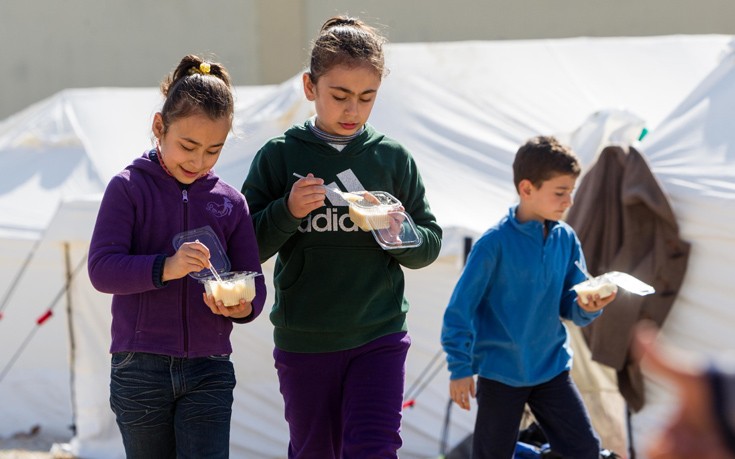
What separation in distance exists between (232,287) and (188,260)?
0.17 m

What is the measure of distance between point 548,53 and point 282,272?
431 centimetres

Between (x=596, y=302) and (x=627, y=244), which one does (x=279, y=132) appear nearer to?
(x=627, y=244)

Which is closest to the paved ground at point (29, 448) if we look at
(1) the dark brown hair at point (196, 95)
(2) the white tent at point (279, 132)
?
(2) the white tent at point (279, 132)

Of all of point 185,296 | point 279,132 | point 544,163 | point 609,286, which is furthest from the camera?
point 279,132

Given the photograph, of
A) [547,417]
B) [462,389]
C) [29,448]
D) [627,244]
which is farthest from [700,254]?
[29,448]

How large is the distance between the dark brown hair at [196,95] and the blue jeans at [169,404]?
25.0 inches

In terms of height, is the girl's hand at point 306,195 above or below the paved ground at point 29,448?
above

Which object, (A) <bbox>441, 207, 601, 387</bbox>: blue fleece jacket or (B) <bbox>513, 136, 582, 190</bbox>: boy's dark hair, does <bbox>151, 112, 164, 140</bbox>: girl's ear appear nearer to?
(A) <bbox>441, 207, 601, 387</bbox>: blue fleece jacket

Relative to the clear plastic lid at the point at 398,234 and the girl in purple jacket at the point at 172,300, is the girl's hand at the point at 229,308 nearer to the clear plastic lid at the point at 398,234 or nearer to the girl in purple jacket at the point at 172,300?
the girl in purple jacket at the point at 172,300

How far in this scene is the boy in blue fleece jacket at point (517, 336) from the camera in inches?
135

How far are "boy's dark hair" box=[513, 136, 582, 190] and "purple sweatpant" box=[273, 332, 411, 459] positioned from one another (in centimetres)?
86

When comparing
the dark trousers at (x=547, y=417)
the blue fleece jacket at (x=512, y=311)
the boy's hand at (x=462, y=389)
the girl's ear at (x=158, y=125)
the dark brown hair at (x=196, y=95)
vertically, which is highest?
the dark brown hair at (x=196, y=95)

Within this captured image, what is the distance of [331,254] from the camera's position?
3025mm

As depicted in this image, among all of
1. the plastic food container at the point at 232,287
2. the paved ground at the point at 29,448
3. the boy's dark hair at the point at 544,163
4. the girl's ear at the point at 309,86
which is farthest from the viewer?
the paved ground at the point at 29,448
